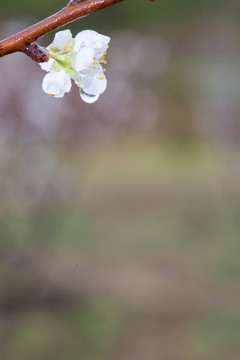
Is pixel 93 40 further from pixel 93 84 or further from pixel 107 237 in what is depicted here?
pixel 107 237

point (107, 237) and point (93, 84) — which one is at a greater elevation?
point (93, 84)

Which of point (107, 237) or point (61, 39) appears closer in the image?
point (61, 39)

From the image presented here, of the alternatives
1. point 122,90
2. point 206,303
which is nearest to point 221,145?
point 122,90

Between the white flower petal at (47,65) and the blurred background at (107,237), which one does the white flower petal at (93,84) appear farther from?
the blurred background at (107,237)

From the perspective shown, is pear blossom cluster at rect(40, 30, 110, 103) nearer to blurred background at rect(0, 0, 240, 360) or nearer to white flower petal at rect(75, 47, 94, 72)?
white flower petal at rect(75, 47, 94, 72)

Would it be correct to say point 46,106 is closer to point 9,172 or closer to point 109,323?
point 9,172

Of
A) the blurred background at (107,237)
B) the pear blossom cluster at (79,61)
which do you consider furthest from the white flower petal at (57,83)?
the blurred background at (107,237)

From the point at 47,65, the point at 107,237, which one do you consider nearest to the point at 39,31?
the point at 47,65
